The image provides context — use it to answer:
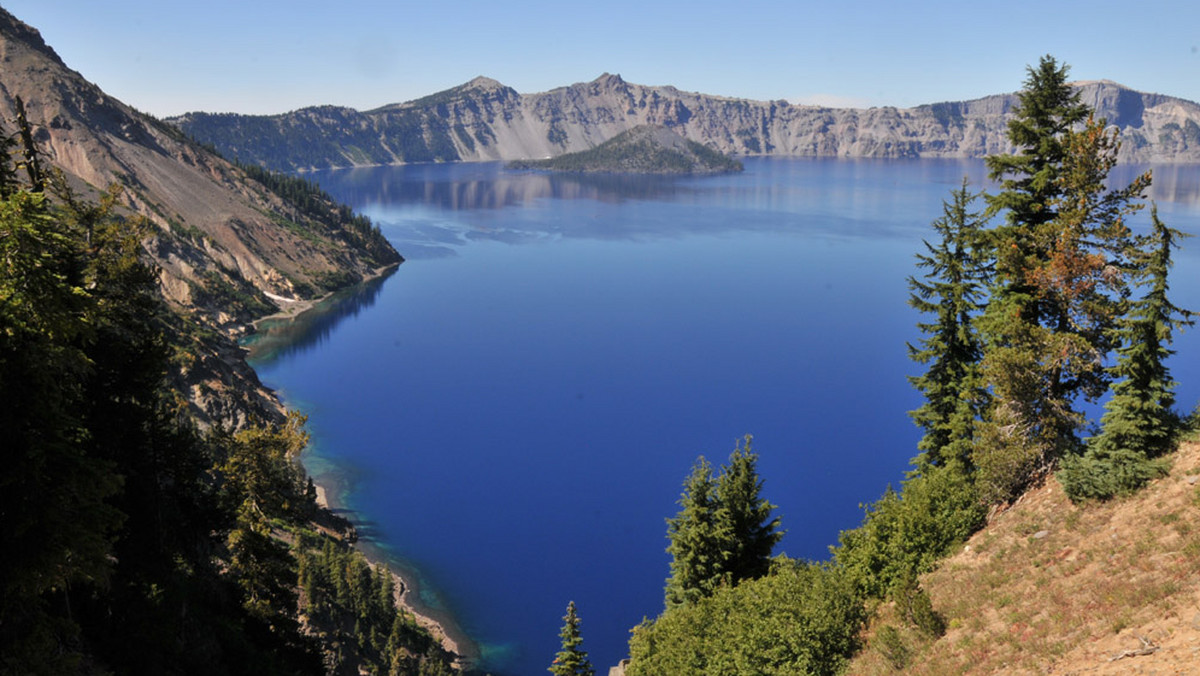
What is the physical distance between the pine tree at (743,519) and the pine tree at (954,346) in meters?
9.26

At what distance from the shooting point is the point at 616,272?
7569 inches

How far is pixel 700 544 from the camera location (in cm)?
3422

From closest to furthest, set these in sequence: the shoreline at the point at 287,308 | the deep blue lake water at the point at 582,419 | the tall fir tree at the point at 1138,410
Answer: the tall fir tree at the point at 1138,410 → the deep blue lake water at the point at 582,419 → the shoreline at the point at 287,308

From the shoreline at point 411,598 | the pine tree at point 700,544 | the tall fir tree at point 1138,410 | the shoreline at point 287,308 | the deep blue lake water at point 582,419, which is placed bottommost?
the shoreline at point 411,598

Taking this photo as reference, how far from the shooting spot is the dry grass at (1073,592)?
53.6ft

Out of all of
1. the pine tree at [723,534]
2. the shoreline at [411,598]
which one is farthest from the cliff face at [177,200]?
the pine tree at [723,534]

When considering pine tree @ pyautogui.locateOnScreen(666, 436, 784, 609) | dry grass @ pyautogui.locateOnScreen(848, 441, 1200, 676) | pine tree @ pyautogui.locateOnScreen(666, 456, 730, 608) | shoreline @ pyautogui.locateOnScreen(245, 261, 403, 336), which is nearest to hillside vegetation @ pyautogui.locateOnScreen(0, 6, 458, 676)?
pine tree @ pyautogui.locateOnScreen(666, 456, 730, 608)

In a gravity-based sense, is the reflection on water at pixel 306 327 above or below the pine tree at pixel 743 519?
below

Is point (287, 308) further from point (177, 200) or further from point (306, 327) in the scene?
point (177, 200)

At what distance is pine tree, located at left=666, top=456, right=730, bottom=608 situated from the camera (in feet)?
112

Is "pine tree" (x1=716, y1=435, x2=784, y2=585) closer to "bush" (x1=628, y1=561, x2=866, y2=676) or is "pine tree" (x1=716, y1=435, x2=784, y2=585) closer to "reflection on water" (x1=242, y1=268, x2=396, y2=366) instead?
"bush" (x1=628, y1=561, x2=866, y2=676)

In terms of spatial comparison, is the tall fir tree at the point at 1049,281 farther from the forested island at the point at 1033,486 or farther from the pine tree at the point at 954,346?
the pine tree at the point at 954,346

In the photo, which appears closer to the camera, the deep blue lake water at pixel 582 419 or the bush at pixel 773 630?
the bush at pixel 773 630

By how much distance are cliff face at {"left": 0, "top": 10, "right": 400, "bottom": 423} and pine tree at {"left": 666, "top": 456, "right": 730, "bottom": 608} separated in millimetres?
123323
